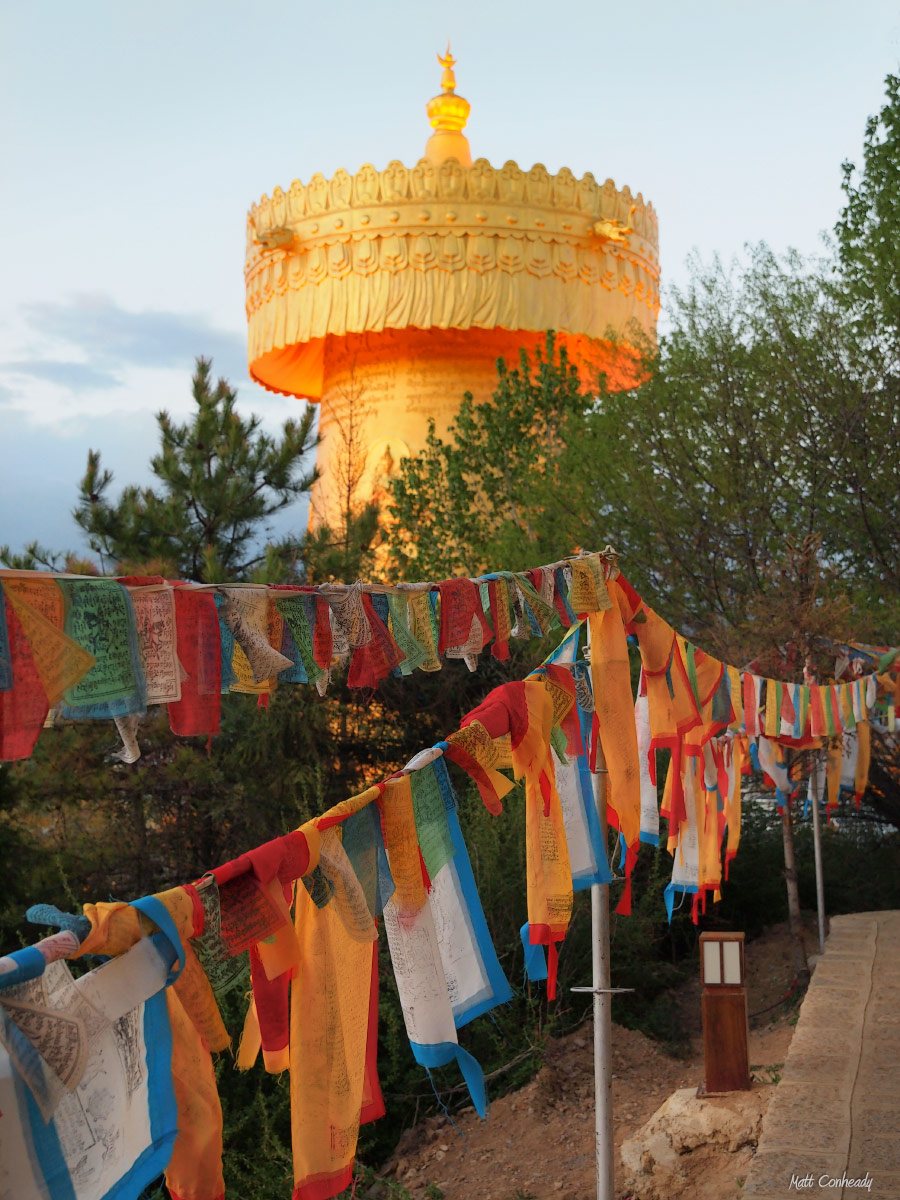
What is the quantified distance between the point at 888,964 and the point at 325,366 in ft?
43.3

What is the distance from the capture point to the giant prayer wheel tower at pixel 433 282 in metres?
16.4

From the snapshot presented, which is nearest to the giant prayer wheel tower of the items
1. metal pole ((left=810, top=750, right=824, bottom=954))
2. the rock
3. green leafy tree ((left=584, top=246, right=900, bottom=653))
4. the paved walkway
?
green leafy tree ((left=584, top=246, right=900, bottom=653))

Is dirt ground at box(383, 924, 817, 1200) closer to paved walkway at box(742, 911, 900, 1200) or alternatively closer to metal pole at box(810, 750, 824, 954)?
paved walkway at box(742, 911, 900, 1200)

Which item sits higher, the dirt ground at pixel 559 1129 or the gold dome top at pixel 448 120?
the gold dome top at pixel 448 120

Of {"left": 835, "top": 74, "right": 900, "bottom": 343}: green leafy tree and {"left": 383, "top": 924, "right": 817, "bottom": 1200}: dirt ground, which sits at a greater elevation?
{"left": 835, "top": 74, "right": 900, "bottom": 343}: green leafy tree

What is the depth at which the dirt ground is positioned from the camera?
621cm

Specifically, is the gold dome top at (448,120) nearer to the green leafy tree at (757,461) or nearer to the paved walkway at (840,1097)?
the green leafy tree at (757,461)

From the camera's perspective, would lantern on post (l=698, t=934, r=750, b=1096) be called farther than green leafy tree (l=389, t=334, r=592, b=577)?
No

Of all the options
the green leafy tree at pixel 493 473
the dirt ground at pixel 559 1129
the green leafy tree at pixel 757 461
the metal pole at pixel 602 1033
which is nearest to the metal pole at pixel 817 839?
the dirt ground at pixel 559 1129

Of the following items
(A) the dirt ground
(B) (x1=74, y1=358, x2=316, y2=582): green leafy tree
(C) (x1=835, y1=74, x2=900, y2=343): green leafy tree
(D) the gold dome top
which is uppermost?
(D) the gold dome top

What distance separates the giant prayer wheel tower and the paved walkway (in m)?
10.2

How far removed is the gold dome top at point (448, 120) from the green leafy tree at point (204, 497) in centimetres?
615

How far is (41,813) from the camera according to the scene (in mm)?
11922

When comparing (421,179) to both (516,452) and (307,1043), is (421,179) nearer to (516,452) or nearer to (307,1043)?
(516,452)
